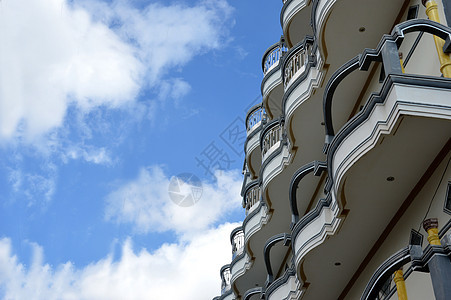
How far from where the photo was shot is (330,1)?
15.3 m

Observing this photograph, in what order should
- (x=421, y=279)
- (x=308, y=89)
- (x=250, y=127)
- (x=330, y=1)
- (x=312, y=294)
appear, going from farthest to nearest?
(x=250, y=127), (x=308, y=89), (x=312, y=294), (x=330, y=1), (x=421, y=279)

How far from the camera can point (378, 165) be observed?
11.7 metres

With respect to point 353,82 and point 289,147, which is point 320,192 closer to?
point 289,147

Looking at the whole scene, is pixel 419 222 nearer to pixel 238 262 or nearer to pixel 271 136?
pixel 271 136

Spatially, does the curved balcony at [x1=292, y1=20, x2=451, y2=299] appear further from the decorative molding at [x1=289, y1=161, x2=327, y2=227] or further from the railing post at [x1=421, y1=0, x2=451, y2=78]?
the decorative molding at [x1=289, y1=161, x2=327, y2=227]

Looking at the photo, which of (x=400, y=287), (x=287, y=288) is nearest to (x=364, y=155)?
(x=400, y=287)

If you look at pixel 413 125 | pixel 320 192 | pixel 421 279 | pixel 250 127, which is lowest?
pixel 421 279

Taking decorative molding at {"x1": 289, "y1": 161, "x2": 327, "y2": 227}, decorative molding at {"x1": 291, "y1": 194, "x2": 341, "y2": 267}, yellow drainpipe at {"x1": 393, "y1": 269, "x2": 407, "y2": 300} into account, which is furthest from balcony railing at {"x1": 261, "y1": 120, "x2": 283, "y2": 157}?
yellow drainpipe at {"x1": 393, "y1": 269, "x2": 407, "y2": 300}

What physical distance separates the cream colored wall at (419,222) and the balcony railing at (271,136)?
9.18 metres

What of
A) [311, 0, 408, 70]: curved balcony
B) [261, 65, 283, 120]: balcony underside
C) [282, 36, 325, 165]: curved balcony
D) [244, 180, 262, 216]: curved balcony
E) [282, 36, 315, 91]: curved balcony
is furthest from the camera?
[244, 180, 262, 216]: curved balcony

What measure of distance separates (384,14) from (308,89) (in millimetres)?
3612

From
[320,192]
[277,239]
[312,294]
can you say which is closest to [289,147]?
[320,192]

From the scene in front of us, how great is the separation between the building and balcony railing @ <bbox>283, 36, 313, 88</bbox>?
5 cm

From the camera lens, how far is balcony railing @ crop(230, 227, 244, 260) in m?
28.2
